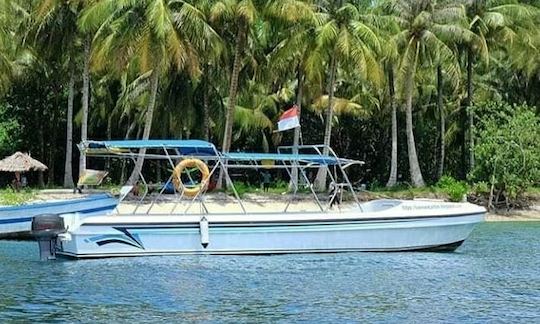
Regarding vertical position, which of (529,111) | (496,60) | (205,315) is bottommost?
(205,315)

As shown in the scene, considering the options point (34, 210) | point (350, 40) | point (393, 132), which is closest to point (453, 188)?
point (393, 132)

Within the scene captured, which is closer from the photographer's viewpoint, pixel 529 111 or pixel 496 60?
pixel 529 111

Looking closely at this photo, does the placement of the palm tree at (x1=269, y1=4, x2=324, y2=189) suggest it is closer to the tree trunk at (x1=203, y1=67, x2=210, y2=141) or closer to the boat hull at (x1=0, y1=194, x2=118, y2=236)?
Result: the tree trunk at (x1=203, y1=67, x2=210, y2=141)

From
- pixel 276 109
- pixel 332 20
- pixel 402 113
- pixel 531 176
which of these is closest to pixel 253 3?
pixel 332 20

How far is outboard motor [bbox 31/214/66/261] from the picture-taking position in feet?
74.3

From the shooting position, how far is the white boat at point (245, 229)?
23.2 metres

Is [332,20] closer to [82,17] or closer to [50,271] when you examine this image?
[82,17]

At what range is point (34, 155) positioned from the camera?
180ft

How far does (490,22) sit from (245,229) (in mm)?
25473

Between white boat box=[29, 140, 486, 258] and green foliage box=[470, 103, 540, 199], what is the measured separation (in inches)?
622

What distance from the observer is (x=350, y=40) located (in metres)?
39.1

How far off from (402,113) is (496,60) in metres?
6.86

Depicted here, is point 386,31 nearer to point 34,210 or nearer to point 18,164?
point 18,164

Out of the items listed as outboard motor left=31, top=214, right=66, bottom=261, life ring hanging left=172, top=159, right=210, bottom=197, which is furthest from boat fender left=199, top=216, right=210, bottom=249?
outboard motor left=31, top=214, right=66, bottom=261
